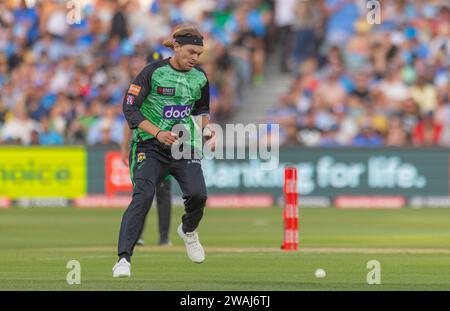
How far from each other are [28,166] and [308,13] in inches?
335

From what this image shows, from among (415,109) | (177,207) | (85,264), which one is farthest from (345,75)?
(85,264)

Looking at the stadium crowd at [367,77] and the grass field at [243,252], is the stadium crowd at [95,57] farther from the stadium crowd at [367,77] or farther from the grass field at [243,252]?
the grass field at [243,252]

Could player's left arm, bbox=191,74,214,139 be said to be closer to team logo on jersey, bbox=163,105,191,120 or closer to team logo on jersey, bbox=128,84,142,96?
team logo on jersey, bbox=163,105,191,120

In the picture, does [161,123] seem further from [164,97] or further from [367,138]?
[367,138]

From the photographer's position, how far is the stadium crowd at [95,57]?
33.5m

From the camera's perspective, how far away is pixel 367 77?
3269cm

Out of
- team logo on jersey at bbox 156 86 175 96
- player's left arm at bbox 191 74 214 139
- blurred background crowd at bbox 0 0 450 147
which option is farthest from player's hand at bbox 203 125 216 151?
blurred background crowd at bbox 0 0 450 147

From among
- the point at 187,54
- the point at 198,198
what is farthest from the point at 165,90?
the point at 198,198

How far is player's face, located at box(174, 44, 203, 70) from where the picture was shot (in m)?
14.2

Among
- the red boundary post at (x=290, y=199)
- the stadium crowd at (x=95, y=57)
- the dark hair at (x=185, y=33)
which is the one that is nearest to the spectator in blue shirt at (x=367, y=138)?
the stadium crowd at (x=95, y=57)

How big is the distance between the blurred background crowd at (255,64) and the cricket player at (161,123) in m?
15.9

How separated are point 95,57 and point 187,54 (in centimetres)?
2188

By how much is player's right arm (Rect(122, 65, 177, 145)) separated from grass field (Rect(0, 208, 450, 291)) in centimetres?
157
